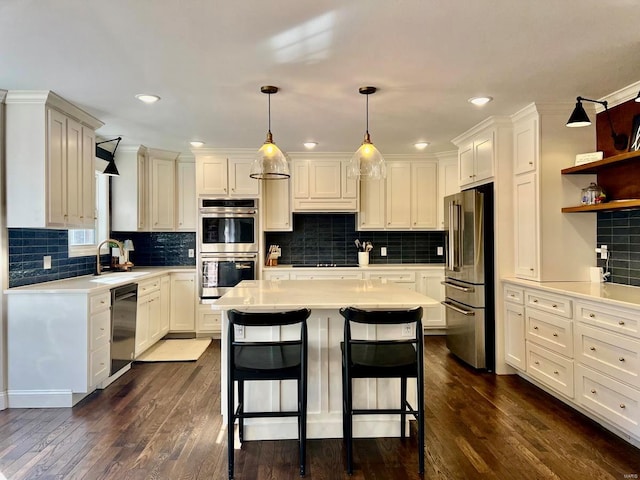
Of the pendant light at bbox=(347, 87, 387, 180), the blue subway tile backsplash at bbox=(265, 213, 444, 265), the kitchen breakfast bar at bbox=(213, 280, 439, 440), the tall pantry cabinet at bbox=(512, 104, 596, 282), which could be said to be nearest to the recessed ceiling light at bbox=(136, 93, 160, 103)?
the pendant light at bbox=(347, 87, 387, 180)

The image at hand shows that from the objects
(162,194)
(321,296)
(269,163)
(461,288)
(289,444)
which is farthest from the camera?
(162,194)

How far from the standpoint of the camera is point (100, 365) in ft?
11.2

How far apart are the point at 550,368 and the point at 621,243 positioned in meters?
1.16

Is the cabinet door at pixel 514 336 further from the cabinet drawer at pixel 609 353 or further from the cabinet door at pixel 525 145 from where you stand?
the cabinet door at pixel 525 145

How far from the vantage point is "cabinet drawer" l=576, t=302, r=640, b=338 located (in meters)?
2.42

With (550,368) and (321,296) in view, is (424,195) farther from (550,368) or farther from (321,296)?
(321,296)

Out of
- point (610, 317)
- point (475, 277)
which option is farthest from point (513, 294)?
point (610, 317)

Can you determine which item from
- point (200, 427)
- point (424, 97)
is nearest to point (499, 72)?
point (424, 97)

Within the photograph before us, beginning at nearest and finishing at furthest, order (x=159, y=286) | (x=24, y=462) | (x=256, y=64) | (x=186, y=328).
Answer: (x=24, y=462), (x=256, y=64), (x=159, y=286), (x=186, y=328)

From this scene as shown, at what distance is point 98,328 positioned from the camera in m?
3.38

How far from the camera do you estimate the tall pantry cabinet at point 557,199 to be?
349 centimetres

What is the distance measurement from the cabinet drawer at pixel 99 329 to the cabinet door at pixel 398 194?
11.6 ft

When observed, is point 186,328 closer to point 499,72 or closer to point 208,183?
point 208,183

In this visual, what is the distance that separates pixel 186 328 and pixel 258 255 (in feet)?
4.33
